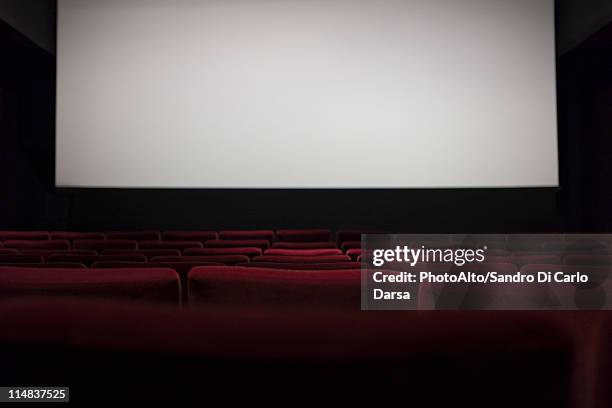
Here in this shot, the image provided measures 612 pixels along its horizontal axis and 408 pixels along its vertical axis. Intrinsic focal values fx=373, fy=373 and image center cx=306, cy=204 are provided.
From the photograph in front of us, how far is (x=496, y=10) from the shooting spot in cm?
597

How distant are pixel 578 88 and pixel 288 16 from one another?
5.20 meters

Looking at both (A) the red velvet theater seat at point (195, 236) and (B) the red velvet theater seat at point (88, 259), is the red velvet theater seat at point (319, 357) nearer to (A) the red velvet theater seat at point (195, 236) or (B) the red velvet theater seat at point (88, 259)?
(B) the red velvet theater seat at point (88, 259)

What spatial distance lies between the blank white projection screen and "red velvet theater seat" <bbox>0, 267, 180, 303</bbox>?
5.12 m

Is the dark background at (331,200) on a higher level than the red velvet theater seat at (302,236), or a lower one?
higher

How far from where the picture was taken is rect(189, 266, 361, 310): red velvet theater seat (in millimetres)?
969

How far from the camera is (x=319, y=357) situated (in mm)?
412

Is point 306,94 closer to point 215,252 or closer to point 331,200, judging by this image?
point 331,200

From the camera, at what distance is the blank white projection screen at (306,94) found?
5965 mm

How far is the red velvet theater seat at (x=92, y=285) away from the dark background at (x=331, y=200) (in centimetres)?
551

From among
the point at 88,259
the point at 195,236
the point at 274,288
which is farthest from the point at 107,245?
the point at 274,288

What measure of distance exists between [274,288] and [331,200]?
5.54 meters

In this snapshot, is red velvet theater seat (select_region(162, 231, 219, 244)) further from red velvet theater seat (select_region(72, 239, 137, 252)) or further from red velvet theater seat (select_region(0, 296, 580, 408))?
red velvet theater seat (select_region(0, 296, 580, 408))

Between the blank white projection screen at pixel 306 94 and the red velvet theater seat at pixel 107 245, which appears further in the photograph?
the blank white projection screen at pixel 306 94

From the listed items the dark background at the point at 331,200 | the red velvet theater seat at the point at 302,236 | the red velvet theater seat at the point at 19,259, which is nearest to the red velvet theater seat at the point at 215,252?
the red velvet theater seat at the point at 19,259
